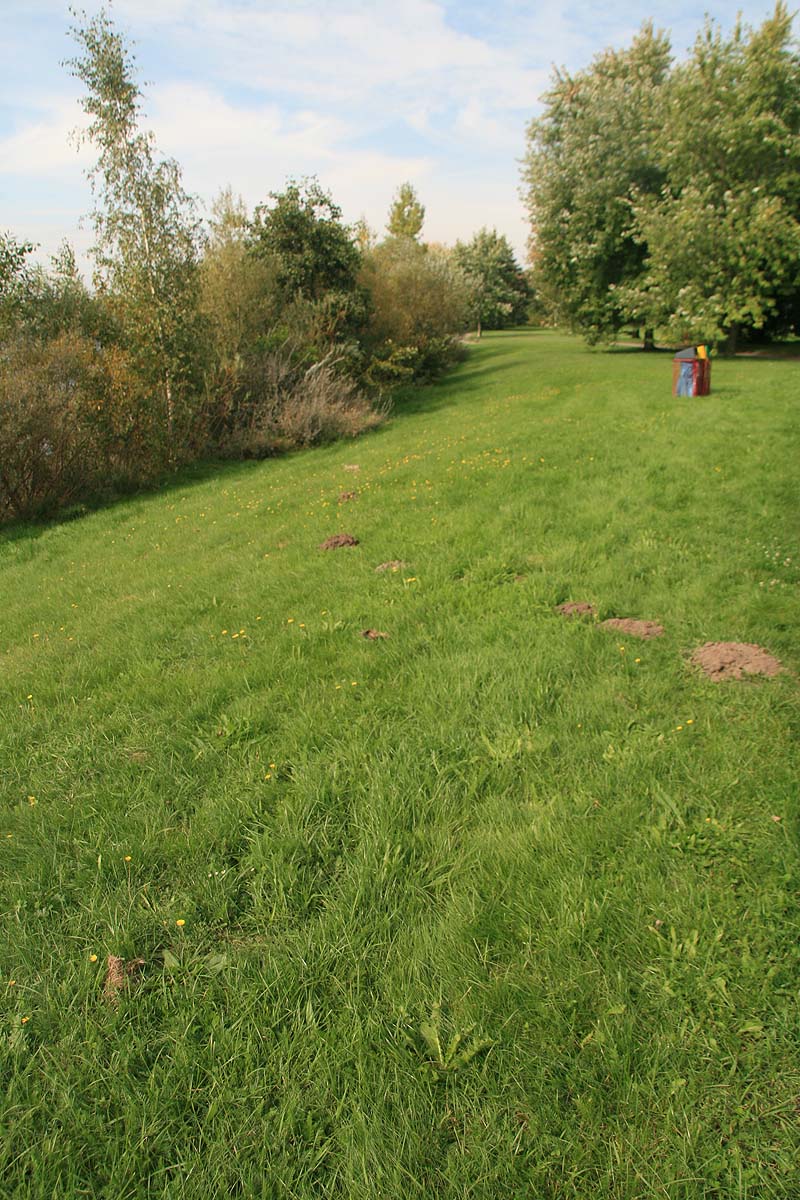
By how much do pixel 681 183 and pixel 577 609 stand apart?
24.9 m

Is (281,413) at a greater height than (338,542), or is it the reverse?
(281,413)

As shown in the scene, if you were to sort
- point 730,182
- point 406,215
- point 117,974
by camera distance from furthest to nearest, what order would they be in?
1. point 406,215
2. point 730,182
3. point 117,974

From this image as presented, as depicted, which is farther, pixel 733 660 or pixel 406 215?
pixel 406 215

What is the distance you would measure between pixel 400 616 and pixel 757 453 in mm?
6446

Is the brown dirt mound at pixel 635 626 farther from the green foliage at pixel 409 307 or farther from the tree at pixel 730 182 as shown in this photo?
the tree at pixel 730 182

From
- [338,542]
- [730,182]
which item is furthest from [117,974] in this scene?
[730,182]

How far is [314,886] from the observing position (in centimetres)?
274

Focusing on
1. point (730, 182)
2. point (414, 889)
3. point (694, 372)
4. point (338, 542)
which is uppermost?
point (730, 182)

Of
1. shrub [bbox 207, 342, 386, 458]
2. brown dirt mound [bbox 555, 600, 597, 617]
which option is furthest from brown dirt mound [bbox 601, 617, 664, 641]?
shrub [bbox 207, 342, 386, 458]

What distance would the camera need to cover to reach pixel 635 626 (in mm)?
4648

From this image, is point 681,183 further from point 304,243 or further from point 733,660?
point 733,660

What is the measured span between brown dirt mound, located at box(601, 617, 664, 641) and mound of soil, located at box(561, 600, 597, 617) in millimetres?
149

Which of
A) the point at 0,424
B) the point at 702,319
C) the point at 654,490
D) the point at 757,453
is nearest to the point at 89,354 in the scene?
the point at 0,424

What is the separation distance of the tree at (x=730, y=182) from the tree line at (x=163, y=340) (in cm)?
1054
